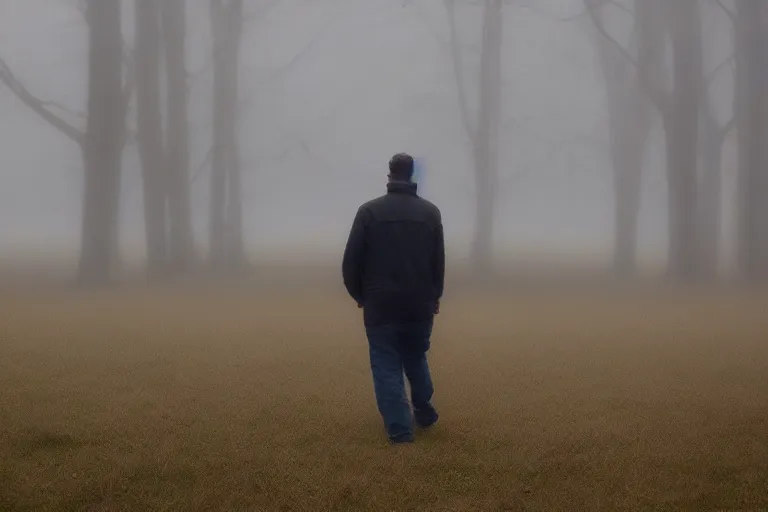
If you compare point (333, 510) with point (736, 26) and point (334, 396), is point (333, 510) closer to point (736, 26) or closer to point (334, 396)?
point (334, 396)

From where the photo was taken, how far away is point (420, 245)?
4727mm

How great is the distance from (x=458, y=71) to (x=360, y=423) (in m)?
16.0

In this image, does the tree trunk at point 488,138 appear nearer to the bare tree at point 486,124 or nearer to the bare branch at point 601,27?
the bare tree at point 486,124

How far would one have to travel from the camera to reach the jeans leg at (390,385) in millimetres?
4645

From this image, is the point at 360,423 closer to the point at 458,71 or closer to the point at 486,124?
the point at 486,124

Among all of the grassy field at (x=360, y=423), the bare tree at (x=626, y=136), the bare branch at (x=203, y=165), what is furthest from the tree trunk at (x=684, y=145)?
the bare branch at (x=203, y=165)

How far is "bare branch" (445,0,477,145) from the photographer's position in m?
19.3

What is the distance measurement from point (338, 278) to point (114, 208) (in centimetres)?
564

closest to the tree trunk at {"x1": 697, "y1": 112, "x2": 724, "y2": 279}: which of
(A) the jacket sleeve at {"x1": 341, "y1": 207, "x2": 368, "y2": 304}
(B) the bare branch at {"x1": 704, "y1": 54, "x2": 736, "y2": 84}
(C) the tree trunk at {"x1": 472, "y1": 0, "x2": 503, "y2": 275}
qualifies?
(B) the bare branch at {"x1": 704, "y1": 54, "x2": 736, "y2": 84}

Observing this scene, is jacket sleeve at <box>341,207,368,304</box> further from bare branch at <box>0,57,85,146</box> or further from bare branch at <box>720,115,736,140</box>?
bare branch at <box>720,115,736,140</box>

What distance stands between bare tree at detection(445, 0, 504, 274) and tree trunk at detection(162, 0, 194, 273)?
6991 millimetres

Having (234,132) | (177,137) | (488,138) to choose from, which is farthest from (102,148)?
(488,138)

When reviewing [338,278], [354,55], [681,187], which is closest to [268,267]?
[338,278]

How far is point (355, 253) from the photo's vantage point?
4645mm
